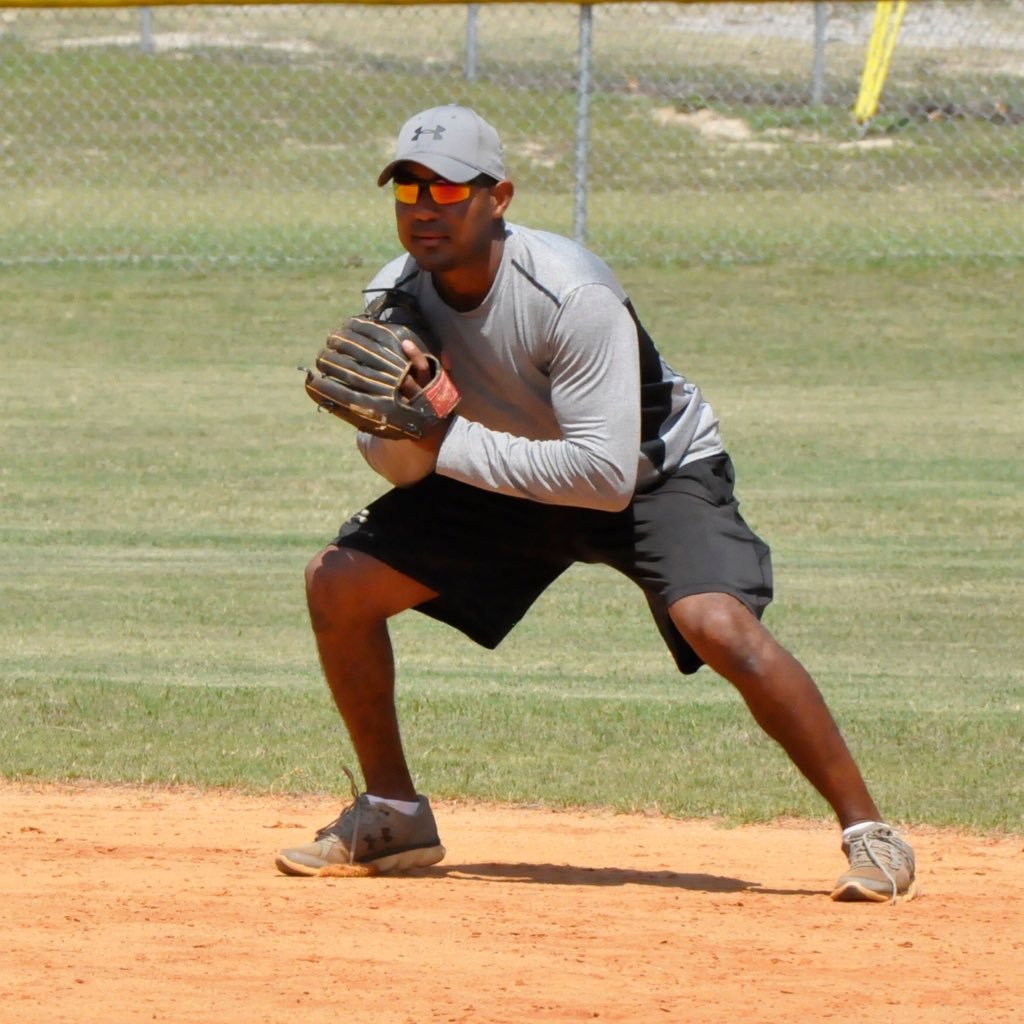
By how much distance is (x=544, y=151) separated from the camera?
56.9ft

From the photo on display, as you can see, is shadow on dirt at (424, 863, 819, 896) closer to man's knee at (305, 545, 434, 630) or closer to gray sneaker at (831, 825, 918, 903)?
gray sneaker at (831, 825, 918, 903)

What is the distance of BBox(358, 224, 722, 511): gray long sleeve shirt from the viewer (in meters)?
4.95

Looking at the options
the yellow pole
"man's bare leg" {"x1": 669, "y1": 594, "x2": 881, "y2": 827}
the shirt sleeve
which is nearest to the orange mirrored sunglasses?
the shirt sleeve

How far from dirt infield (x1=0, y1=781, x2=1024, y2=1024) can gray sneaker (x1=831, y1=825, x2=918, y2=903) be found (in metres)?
0.04

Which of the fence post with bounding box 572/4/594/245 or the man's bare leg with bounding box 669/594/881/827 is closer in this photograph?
the man's bare leg with bounding box 669/594/881/827

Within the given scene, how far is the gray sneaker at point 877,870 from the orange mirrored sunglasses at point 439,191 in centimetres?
176

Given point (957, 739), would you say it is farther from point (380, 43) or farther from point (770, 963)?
point (380, 43)

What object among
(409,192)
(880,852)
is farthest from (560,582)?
(409,192)

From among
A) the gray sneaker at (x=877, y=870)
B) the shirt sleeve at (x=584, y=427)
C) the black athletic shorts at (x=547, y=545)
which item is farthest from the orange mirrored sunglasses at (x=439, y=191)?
the gray sneaker at (x=877, y=870)

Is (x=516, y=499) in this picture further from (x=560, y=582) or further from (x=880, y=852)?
(x=560, y=582)

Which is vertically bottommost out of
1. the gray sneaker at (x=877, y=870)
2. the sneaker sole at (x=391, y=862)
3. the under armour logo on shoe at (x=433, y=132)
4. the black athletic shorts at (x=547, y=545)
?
the sneaker sole at (x=391, y=862)

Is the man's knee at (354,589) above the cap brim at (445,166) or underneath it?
underneath

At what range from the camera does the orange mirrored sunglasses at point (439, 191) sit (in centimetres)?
504

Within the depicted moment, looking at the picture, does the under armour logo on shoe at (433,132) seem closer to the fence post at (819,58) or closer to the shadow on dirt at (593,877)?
the shadow on dirt at (593,877)
